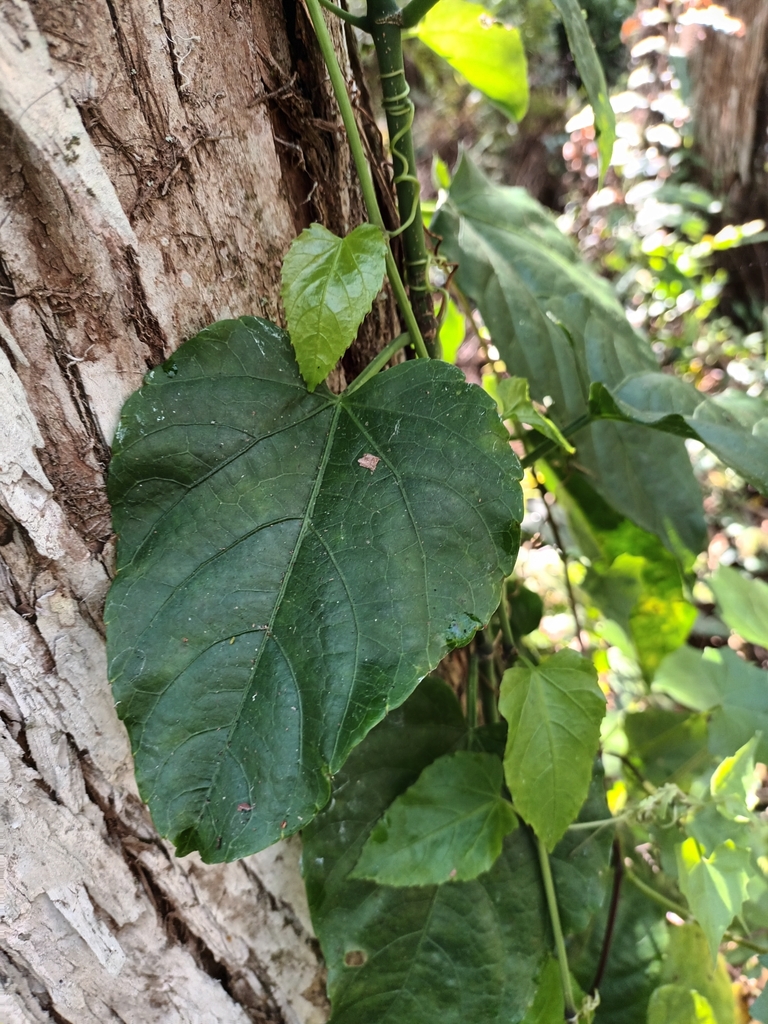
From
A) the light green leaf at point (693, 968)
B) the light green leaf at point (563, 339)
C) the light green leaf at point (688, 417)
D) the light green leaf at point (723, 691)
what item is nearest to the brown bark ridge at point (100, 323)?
the light green leaf at point (563, 339)

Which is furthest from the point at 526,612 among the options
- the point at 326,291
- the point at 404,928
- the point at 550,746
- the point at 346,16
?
the point at 346,16

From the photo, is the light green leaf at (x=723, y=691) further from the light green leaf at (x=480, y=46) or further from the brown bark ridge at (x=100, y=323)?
the light green leaf at (x=480, y=46)

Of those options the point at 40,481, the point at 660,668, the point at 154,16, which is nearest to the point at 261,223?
the point at 154,16

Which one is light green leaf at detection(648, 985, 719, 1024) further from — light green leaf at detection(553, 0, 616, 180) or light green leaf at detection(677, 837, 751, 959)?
light green leaf at detection(553, 0, 616, 180)

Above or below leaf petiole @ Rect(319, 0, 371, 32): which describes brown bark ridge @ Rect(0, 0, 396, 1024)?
below

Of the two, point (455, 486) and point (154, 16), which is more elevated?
point (154, 16)

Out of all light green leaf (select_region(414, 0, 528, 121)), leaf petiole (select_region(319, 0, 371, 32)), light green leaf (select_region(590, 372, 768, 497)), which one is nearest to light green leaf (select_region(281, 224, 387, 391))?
leaf petiole (select_region(319, 0, 371, 32))

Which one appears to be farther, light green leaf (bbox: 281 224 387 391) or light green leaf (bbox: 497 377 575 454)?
light green leaf (bbox: 497 377 575 454)

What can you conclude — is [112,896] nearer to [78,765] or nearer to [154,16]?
[78,765]
